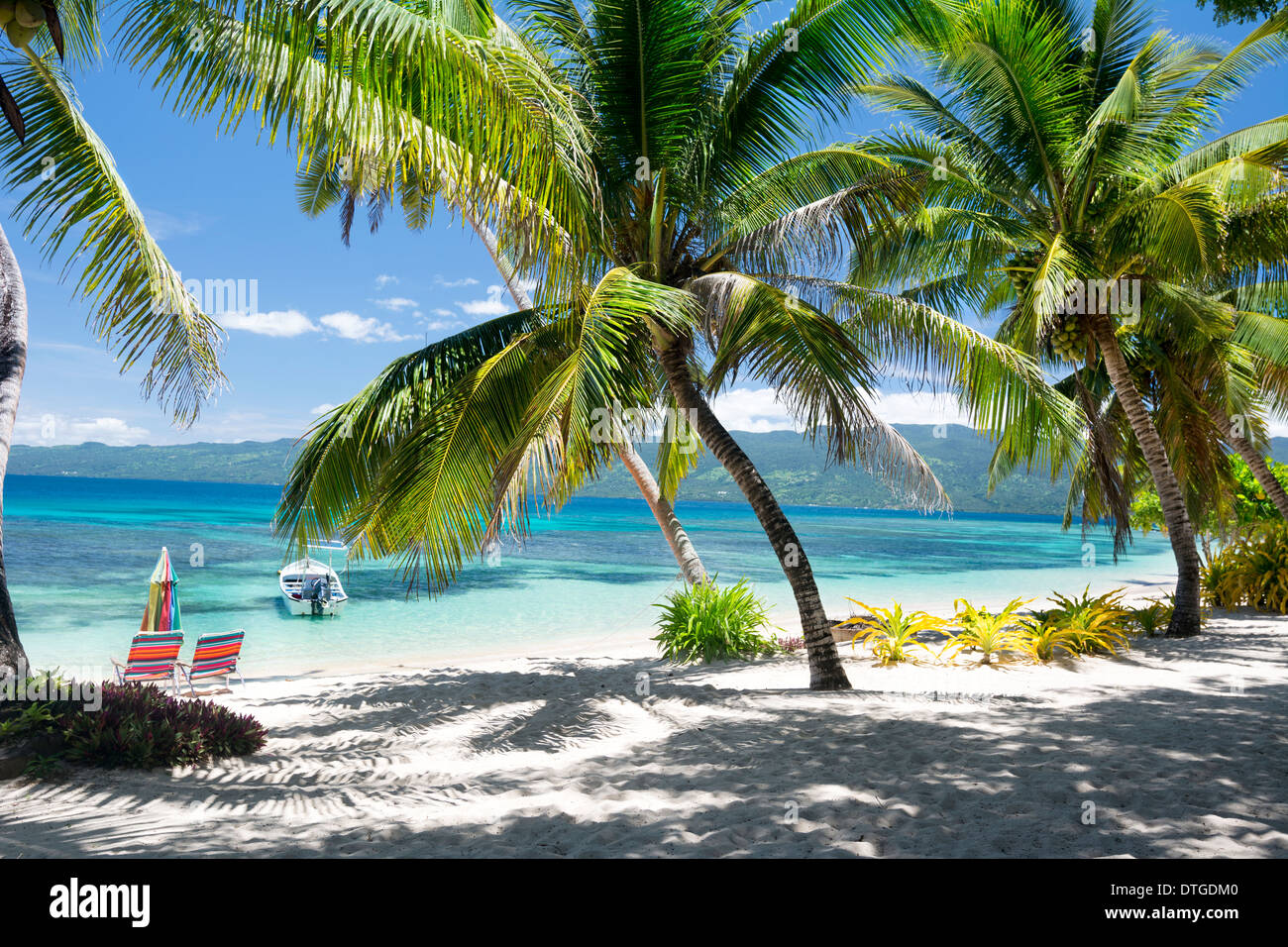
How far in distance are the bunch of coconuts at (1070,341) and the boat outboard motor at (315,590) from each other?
17.5 metres

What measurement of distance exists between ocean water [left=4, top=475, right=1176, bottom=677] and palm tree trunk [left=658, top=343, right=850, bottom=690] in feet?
8.00

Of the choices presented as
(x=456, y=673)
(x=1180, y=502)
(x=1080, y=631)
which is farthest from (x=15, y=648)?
(x=1180, y=502)

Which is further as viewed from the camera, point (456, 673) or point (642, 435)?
point (456, 673)

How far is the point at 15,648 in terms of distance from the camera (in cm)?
546

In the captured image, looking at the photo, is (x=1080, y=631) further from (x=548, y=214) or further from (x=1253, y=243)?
(x=548, y=214)

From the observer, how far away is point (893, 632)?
31.0 ft

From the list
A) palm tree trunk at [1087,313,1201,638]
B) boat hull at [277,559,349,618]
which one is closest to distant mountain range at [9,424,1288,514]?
boat hull at [277,559,349,618]

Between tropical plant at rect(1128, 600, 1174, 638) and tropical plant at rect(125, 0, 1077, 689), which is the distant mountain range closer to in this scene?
tropical plant at rect(1128, 600, 1174, 638)

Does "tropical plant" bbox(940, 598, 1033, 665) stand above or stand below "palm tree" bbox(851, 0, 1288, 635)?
below

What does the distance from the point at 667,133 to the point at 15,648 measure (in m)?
6.96

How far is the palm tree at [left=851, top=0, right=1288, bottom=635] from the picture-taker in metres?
8.16

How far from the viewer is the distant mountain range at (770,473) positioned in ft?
454

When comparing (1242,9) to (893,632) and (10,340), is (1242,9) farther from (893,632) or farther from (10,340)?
(10,340)

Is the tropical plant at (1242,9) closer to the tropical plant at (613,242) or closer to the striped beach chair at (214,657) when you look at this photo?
the tropical plant at (613,242)
